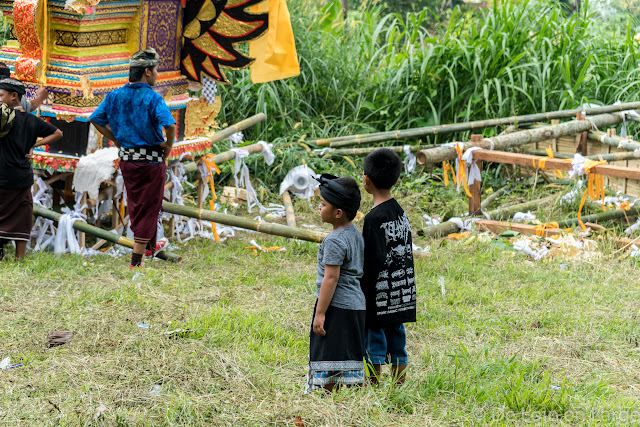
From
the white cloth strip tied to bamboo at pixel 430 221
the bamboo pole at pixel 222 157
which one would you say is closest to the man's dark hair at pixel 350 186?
the bamboo pole at pixel 222 157

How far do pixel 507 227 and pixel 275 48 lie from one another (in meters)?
2.83

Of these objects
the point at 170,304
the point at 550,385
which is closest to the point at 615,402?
the point at 550,385

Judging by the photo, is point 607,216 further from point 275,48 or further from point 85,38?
point 85,38

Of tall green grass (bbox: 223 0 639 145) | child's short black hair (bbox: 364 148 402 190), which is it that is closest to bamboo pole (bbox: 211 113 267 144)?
tall green grass (bbox: 223 0 639 145)

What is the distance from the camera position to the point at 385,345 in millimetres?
3506

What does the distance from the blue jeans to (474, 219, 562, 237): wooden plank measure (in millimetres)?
3730

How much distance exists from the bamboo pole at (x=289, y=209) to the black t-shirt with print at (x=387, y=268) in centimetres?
391

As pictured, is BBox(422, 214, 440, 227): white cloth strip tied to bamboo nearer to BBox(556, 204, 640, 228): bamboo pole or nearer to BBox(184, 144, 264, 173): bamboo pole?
BBox(556, 204, 640, 228): bamboo pole

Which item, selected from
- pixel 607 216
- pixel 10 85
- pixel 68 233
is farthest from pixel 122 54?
pixel 607 216

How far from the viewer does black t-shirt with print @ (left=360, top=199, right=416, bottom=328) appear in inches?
132

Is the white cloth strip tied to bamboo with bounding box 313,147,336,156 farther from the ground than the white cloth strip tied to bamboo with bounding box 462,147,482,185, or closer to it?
closer to it

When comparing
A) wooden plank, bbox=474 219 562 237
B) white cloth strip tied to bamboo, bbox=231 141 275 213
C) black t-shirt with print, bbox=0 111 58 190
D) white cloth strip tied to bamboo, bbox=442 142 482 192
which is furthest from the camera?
white cloth strip tied to bamboo, bbox=231 141 275 213

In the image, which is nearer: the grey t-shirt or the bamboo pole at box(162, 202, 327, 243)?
the grey t-shirt

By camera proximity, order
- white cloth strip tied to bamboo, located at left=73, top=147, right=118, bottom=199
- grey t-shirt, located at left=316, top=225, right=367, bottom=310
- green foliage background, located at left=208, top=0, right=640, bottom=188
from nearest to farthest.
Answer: grey t-shirt, located at left=316, top=225, right=367, bottom=310, white cloth strip tied to bamboo, located at left=73, top=147, right=118, bottom=199, green foliage background, located at left=208, top=0, right=640, bottom=188
